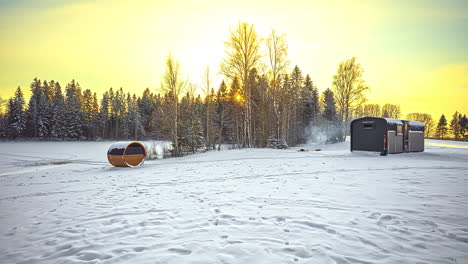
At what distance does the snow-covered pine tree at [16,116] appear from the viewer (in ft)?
173

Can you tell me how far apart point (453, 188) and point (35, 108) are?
77.4 metres

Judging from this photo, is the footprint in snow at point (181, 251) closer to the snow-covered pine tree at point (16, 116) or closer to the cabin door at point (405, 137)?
the cabin door at point (405, 137)

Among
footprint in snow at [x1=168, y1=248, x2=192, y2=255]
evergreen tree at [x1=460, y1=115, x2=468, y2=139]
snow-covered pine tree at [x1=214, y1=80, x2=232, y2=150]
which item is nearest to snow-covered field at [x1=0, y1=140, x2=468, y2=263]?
footprint in snow at [x1=168, y1=248, x2=192, y2=255]

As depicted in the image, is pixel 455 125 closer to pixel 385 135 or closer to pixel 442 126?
pixel 442 126

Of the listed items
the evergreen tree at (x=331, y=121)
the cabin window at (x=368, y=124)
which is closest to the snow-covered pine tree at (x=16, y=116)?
the evergreen tree at (x=331, y=121)

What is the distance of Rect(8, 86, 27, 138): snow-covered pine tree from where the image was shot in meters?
52.9

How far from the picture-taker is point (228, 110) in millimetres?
29562

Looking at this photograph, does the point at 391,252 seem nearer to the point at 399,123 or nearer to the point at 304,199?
the point at 304,199

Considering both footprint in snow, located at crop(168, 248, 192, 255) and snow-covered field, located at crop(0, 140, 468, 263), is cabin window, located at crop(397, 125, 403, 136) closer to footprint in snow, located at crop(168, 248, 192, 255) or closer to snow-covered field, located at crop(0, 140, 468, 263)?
snow-covered field, located at crop(0, 140, 468, 263)

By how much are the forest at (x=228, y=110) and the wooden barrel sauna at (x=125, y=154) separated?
695 centimetres

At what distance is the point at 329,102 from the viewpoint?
37.8 metres

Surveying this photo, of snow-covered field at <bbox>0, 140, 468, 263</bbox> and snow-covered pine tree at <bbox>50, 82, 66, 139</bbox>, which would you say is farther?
snow-covered pine tree at <bbox>50, 82, 66, 139</bbox>

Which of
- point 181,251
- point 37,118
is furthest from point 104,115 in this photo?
point 181,251

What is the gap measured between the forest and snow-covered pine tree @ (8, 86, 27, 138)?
178 millimetres
